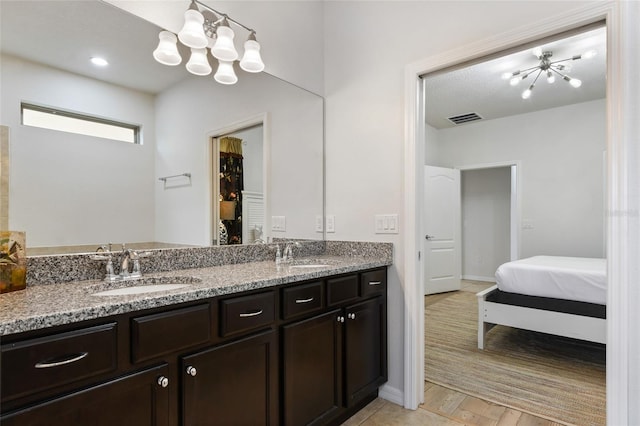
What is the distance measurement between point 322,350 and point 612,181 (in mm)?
1519

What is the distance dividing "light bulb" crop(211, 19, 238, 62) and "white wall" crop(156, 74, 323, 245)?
0.17m

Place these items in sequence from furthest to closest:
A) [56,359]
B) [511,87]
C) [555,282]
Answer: [511,87]
[555,282]
[56,359]

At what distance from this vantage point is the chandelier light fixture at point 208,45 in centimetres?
Answer: 171

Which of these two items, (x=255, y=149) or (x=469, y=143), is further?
(x=469, y=143)

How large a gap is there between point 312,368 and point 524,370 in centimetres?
186

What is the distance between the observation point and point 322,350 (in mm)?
1741

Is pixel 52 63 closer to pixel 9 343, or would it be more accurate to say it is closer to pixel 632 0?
pixel 9 343

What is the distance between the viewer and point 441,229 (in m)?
5.34

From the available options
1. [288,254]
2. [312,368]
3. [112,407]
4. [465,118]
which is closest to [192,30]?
[288,254]

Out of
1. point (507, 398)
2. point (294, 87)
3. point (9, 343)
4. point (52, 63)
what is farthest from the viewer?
point (294, 87)

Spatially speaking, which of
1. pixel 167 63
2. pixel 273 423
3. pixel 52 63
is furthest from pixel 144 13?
pixel 273 423

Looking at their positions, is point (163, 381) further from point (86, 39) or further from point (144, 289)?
point (86, 39)

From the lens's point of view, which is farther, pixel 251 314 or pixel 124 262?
pixel 124 262

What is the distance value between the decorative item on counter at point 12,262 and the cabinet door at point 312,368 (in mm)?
997
